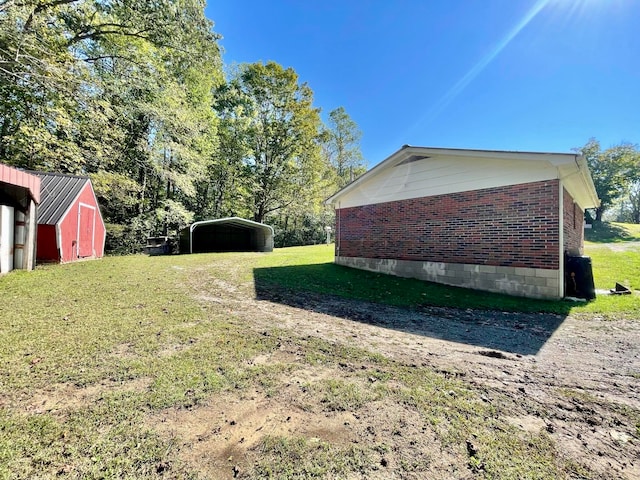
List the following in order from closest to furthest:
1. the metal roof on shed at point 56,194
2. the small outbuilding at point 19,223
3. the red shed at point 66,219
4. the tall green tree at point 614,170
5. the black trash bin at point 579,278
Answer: the black trash bin at point 579,278
the small outbuilding at point 19,223
the red shed at point 66,219
the metal roof on shed at point 56,194
the tall green tree at point 614,170

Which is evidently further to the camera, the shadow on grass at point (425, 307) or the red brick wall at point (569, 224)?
the red brick wall at point (569, 224)

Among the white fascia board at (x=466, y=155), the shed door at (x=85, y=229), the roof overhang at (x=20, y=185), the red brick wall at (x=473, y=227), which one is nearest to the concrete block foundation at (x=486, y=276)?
the red brick wall at (x=473, y=227)

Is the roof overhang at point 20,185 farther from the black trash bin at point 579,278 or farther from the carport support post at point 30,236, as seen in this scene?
the black trash bin at point 579,278

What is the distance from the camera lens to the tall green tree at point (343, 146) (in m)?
31.3

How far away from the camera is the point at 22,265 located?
7531 mm

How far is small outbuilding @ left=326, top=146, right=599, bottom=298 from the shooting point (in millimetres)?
6512

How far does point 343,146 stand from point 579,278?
28.7 metres

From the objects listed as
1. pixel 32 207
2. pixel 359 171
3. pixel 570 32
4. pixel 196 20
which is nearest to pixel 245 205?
pixel 359 171

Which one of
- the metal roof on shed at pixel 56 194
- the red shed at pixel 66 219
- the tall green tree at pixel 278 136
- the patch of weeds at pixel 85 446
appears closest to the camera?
the patch of weeds at pixel 85 446

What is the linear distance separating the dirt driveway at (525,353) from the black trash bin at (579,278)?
1.72 metres

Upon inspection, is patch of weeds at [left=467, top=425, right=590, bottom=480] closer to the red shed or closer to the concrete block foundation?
the concrete block foundation

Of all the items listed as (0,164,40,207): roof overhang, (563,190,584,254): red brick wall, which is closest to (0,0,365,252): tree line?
(0,164,40,207): roof overhang

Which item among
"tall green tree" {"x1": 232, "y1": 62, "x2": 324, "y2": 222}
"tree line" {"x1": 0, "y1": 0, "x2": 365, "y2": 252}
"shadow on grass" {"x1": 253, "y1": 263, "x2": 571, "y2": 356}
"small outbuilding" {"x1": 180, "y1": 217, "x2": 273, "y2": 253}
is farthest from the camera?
"tall green tree" {"x1": 232, "y1": 62, "x2": 324, "y2": 222}

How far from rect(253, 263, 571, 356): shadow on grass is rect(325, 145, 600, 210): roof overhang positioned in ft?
10.4
